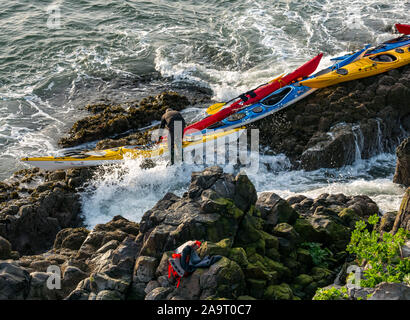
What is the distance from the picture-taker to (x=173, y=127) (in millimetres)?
13734

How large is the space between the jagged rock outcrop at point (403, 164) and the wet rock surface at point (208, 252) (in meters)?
3.02

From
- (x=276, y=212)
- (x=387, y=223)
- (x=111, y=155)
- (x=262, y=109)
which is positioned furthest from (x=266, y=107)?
(x=387, y=223)

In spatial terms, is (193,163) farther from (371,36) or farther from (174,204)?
(371,36)

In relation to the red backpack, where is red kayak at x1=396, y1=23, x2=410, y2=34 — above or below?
above

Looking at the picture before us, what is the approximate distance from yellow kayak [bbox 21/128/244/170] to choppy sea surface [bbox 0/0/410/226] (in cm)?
52

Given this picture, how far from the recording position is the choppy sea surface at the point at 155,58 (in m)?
14.4

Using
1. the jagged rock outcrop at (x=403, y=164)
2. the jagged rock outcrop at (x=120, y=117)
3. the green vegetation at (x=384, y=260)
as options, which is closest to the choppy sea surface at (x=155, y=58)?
the jagged rock outcrop at (x=403, y=164)

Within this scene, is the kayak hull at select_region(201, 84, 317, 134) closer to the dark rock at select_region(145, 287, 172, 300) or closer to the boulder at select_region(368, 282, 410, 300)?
the dark rock at select_region(145, 287, 172, 300)

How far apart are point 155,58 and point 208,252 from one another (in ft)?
55.9

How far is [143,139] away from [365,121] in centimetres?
828

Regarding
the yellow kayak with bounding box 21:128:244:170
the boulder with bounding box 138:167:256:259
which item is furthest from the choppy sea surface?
the boulder with bounding box 138:167:256:259

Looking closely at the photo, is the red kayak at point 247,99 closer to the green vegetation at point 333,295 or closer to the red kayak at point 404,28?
the red kayak at point 404,28

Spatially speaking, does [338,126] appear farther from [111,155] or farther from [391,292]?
[391,292]

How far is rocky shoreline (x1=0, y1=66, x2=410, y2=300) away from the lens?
7531 millimetres
